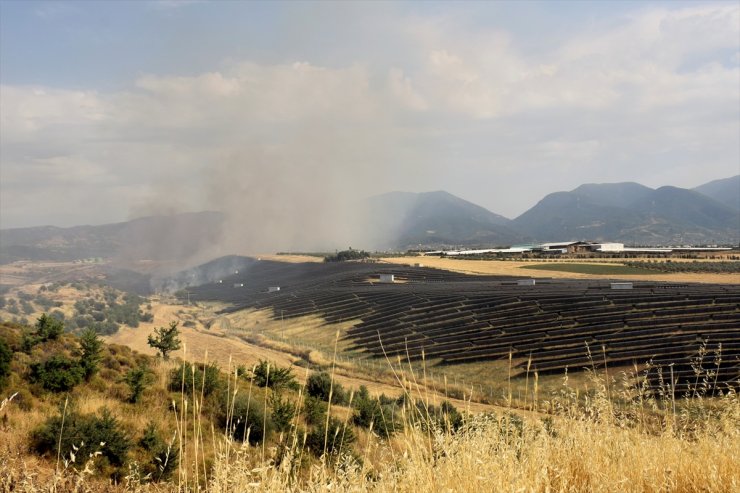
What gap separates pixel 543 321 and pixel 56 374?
44.6m

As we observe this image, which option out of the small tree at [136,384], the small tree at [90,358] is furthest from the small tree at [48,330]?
the small tree at [136,384]

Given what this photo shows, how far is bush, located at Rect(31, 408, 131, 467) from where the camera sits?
424 inches

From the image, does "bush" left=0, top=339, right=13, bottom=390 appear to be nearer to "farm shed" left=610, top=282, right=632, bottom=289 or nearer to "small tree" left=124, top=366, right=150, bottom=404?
"small tree" left=124, top=366, right=150, bottom=404

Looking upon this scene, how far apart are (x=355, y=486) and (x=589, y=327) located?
159ft

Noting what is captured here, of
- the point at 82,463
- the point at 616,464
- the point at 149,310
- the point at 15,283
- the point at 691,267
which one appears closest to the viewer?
the point at 616,464

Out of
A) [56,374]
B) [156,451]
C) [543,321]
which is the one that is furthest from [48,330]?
[543,321]

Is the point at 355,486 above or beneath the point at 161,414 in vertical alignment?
above

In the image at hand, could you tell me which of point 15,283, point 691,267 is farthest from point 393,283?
point 15,283

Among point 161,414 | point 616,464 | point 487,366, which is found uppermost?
point 616,464

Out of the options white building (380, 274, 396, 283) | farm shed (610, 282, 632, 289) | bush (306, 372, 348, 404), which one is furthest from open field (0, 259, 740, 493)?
white building (380, 274, 396, 283)

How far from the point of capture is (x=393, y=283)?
8612cm

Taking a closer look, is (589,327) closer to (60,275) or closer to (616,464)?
(616,464)

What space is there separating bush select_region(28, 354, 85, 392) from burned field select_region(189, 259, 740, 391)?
1897 cm

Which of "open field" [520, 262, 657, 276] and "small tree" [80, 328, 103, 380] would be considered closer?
"small tree" [80, 328, 103, 380]
